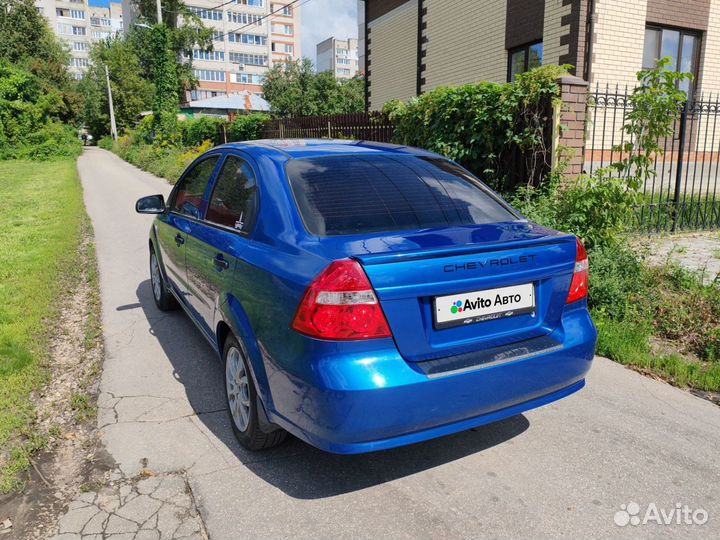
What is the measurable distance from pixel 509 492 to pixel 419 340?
37.2 inches

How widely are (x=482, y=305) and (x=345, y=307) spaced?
2.26 ft

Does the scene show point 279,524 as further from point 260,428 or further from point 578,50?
point 578,50

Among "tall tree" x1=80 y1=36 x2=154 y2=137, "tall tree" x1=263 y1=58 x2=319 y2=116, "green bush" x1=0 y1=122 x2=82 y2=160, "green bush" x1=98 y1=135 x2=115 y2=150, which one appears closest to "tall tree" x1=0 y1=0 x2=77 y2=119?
"tall tree" x1=80 y1=36 x2=154 y2=137

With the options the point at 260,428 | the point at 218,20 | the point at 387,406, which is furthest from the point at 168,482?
the point at 218,20

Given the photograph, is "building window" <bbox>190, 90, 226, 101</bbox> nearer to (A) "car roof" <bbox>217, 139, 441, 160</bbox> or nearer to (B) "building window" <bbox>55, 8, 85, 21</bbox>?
(B) "building window" <bbox>55, 8, 85, 21</bbox>

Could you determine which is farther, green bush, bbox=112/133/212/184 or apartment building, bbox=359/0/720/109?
green bush, bbox=112/133/212/184

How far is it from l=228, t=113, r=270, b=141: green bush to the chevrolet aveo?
18.9 meters

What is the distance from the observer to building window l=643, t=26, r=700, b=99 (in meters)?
12.4

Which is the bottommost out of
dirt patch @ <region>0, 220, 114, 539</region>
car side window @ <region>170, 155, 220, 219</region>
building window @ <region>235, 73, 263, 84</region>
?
dirt patch @ <region>0, 220, 114, 539</region>

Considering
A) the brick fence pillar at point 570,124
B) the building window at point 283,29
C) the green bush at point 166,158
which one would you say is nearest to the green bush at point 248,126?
the green bush at point 166,158

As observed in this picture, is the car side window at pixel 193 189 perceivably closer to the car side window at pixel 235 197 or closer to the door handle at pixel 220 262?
the car side window at pixel 235 197

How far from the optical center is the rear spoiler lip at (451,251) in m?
2.45

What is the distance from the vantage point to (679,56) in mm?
12820

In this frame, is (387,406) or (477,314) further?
(477,314)
